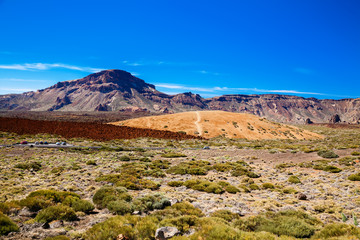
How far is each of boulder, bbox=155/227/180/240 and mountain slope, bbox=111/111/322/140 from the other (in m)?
51.8

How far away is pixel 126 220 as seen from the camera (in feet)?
27.1

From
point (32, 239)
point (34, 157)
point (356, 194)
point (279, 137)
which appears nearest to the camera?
point (32, 239)

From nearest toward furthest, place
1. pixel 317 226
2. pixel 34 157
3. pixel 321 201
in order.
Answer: pixel 317 226, pixel 321 201, pixel 34 157

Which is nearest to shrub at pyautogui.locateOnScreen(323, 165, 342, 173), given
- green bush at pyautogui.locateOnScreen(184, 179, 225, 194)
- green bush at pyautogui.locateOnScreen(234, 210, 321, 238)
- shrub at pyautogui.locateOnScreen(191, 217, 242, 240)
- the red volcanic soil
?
green bush at pyautogui.locateOnScreen(184, 179, 225, 194)

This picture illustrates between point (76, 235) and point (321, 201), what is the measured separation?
1362cm

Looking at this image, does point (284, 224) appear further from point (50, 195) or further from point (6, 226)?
point (50, 195)

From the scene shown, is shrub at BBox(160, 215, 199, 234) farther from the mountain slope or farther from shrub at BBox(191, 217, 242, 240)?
the mountain slope

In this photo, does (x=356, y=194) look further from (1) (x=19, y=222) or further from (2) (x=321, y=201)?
(1) (x=19, y=222)

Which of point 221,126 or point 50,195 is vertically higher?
point 221,126

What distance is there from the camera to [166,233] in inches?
288

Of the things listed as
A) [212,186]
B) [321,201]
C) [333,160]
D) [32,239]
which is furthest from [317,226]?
[333,160]

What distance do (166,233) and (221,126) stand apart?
6098 centimetres

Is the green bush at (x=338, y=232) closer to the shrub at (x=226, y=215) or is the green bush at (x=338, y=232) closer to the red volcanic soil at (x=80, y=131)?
the shrub at (x=226, y=215)

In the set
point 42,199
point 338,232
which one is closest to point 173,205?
point 42,199
